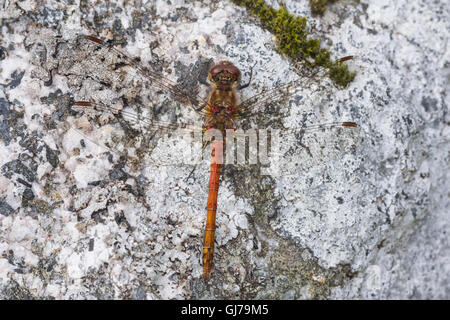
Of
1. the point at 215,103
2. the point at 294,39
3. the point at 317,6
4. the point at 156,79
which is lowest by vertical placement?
the point at 215,103

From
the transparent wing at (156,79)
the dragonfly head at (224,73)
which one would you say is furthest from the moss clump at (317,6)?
the transparent wing at (156,79)

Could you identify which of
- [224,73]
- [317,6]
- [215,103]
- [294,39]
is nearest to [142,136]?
[215,103]

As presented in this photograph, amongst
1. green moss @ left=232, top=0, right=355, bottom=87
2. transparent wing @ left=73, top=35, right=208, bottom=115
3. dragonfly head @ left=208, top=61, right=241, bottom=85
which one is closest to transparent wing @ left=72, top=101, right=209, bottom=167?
transparent wing @ left=73, top=35, right=208, bottom=115

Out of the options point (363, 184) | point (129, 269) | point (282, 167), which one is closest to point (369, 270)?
point (363, 184)

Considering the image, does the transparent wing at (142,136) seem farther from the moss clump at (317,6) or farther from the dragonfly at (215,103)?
the moss clump at (317,6)

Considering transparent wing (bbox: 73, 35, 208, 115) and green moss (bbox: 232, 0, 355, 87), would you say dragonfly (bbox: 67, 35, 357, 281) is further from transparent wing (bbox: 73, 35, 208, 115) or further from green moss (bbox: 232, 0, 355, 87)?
green moss (bbox: 232, 0, 355, 87)

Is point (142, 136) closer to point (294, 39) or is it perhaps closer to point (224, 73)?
point (224, 73)

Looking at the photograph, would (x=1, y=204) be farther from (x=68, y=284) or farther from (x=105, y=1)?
(x=105, y=1)
